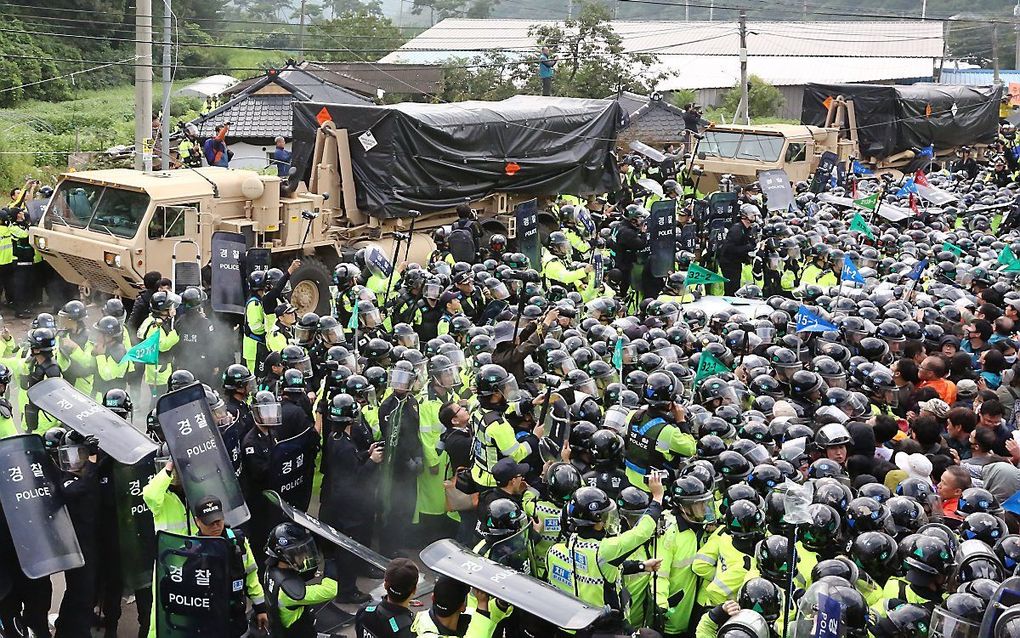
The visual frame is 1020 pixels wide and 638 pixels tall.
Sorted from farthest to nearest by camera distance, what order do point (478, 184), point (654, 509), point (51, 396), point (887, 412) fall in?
point (478, 184) → point (887, 412) → point (51, 396) → point (654, 509)

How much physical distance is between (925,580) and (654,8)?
119m

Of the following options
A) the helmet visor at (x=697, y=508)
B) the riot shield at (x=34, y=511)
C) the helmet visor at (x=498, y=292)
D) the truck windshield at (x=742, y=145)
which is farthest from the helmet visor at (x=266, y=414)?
the truck windshield at (x=742, y=145)

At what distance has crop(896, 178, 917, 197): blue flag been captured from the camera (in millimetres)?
21969

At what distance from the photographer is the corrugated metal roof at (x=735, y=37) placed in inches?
2441

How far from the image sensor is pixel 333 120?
57.6 ft

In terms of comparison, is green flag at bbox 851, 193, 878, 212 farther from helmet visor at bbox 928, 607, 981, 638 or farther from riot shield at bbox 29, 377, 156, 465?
helmet visor at bbox 928, 607, 981, 638

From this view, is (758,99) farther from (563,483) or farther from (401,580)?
(401,580)

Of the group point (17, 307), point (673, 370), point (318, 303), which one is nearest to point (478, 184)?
point (318, 303)

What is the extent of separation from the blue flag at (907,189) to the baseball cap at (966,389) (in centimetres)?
1262

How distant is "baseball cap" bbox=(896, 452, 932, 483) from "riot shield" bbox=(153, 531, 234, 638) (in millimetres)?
4450


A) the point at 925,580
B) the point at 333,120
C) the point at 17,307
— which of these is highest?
the point at 333,120

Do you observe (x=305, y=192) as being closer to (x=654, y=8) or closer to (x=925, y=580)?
(x=925, y=580)

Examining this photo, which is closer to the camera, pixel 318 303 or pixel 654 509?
pixel 654 509

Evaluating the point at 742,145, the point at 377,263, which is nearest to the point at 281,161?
the point at 377,263
